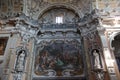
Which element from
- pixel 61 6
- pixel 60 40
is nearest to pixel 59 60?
pixel 60 40

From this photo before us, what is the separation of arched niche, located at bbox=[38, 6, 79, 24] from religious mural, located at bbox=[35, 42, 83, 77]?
2.73 meters

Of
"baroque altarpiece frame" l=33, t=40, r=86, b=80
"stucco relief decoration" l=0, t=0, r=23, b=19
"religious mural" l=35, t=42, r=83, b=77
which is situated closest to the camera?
"baroque altarpiece frame" l=33, t=40, r=86, b=80

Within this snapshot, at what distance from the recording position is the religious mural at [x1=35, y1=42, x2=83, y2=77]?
11234mm

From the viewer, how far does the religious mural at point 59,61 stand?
1123 centimetres

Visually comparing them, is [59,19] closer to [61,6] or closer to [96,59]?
[61,6]

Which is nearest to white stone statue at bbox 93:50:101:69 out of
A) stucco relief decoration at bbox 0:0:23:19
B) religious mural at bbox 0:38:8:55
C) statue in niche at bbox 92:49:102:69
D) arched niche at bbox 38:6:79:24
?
statue in niche at bbox 92:49:102:69

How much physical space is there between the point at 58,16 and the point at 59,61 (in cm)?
512

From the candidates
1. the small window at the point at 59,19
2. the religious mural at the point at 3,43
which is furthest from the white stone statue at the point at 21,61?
the small window at the point at 59,19

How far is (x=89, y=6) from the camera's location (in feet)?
45.7

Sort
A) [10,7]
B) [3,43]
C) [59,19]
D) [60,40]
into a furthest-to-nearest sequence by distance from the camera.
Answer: [59,19] < [10,7] < [60,40] < [3,43]

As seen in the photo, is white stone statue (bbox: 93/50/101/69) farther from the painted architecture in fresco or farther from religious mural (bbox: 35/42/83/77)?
religious mural (bbox: 35/42/83/77)

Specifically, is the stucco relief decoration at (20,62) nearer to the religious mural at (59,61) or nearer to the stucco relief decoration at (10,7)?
the religious mural at (59,61)

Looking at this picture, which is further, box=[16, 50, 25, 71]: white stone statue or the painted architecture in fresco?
the painted architecture in fresco

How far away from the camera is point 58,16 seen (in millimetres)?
14953
